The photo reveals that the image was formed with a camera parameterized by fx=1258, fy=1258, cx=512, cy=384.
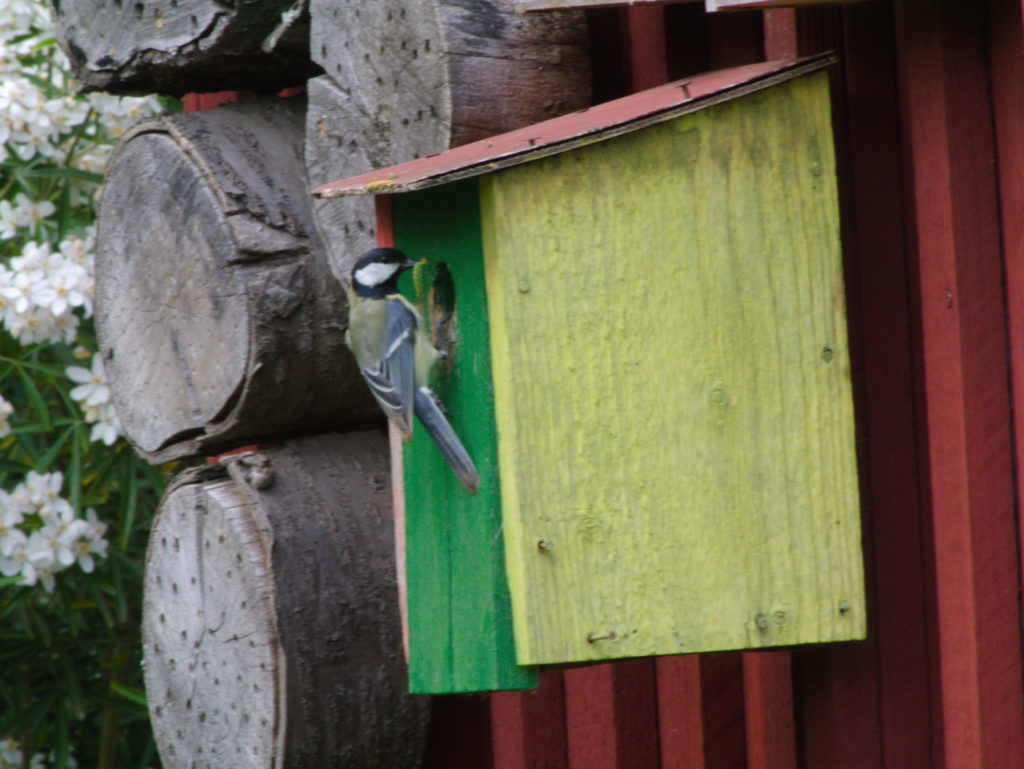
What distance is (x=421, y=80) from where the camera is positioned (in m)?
2.02

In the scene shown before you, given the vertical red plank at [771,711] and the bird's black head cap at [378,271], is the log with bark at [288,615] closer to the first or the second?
the bird's black head cap at [378,271]

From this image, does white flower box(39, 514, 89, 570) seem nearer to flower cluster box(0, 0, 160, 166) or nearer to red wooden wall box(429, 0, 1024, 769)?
flower cluster box(0, 0, 160, 166)

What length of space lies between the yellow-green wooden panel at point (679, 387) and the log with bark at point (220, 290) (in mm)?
865

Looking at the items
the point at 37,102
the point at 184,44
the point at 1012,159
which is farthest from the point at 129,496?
the point at 1012,159

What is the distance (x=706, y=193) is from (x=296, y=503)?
118cm

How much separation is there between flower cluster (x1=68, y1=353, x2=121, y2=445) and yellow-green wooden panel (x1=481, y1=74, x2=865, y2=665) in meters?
1.86

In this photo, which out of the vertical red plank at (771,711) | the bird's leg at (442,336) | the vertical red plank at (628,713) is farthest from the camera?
the vertical red plank at (628,713)

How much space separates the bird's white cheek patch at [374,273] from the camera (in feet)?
6.43

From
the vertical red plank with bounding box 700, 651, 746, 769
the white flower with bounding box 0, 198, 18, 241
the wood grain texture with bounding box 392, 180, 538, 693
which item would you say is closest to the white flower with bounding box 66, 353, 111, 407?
the white flower with bounding box 0, 198, 18, 241

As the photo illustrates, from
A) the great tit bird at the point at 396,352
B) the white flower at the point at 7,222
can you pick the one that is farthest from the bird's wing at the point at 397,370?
the white flower at the point at 7,222

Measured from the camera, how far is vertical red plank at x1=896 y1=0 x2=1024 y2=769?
1636mm

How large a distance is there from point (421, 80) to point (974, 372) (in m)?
0.96

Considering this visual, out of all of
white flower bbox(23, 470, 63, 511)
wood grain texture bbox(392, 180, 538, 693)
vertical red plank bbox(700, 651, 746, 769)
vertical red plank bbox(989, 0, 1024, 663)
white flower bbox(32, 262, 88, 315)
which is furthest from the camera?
white flower bbox(23, 470, 63, 511)

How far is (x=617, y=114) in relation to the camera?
65.3 inches
